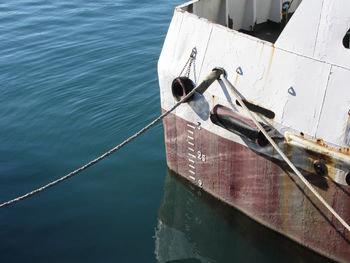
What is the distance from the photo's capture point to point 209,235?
25.3ft

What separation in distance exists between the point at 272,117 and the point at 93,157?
4.50m

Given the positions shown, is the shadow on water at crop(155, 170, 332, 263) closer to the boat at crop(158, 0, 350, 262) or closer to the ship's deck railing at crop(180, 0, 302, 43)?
the boat at crop(158, 0, 350, 262)

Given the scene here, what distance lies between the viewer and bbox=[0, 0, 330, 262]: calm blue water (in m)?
7.44

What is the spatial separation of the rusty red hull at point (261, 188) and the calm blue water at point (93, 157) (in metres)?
0.51

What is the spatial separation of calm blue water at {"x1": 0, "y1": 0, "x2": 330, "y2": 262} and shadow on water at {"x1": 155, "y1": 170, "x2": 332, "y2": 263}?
2 cm

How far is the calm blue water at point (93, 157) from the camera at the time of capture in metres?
7.44

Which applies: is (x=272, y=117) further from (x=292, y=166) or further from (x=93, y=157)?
(x=93, y=157)

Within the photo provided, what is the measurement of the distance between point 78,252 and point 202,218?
7.23 ft

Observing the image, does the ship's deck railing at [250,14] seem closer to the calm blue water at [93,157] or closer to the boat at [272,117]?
the boat at [272,117]

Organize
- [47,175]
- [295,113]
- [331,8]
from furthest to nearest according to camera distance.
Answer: [47,175] < [295,113] < [331,8]

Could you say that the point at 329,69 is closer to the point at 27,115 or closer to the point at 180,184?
the point at 180,184

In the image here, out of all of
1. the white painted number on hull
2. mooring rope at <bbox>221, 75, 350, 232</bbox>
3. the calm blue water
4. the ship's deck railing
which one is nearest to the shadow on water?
the calm blue water

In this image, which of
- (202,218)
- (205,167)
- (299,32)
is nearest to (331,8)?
(299,32)

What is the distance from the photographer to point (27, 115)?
10.9 metres
